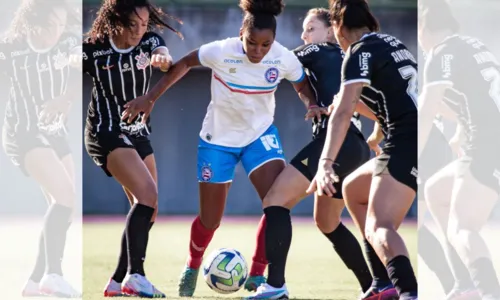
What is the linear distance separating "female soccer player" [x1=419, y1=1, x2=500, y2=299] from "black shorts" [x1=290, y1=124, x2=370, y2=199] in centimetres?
61

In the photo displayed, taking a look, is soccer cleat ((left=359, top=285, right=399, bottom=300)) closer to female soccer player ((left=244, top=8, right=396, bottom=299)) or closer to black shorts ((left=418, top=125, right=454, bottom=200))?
female soccer player ((left=244, top=8, right=396, bottom=299))

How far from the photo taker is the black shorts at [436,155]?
7.15 meters

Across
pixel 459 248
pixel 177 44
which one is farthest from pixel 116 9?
pixel 177 44

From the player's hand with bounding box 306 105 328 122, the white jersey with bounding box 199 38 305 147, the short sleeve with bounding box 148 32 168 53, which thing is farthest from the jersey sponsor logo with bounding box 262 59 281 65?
the short sleeve with bounding box 148 32 168 53

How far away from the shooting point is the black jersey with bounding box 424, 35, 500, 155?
5.68 metres

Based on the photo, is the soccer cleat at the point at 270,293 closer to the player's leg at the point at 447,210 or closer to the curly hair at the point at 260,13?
the player's leg at the point at 447,210

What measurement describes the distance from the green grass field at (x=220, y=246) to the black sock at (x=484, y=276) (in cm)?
100

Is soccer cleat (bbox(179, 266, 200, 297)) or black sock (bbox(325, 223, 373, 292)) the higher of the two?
black sock (bbox(325, 223, 373, 292))

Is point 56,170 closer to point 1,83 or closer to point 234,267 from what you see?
point 1,83

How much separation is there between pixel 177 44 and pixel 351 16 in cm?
1172

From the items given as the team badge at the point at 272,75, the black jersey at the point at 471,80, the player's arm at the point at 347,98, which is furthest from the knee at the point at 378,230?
the team badge at the point at 272,75

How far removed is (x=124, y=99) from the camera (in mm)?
6367

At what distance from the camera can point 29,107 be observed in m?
6.77

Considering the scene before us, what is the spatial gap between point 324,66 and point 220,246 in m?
6.41
